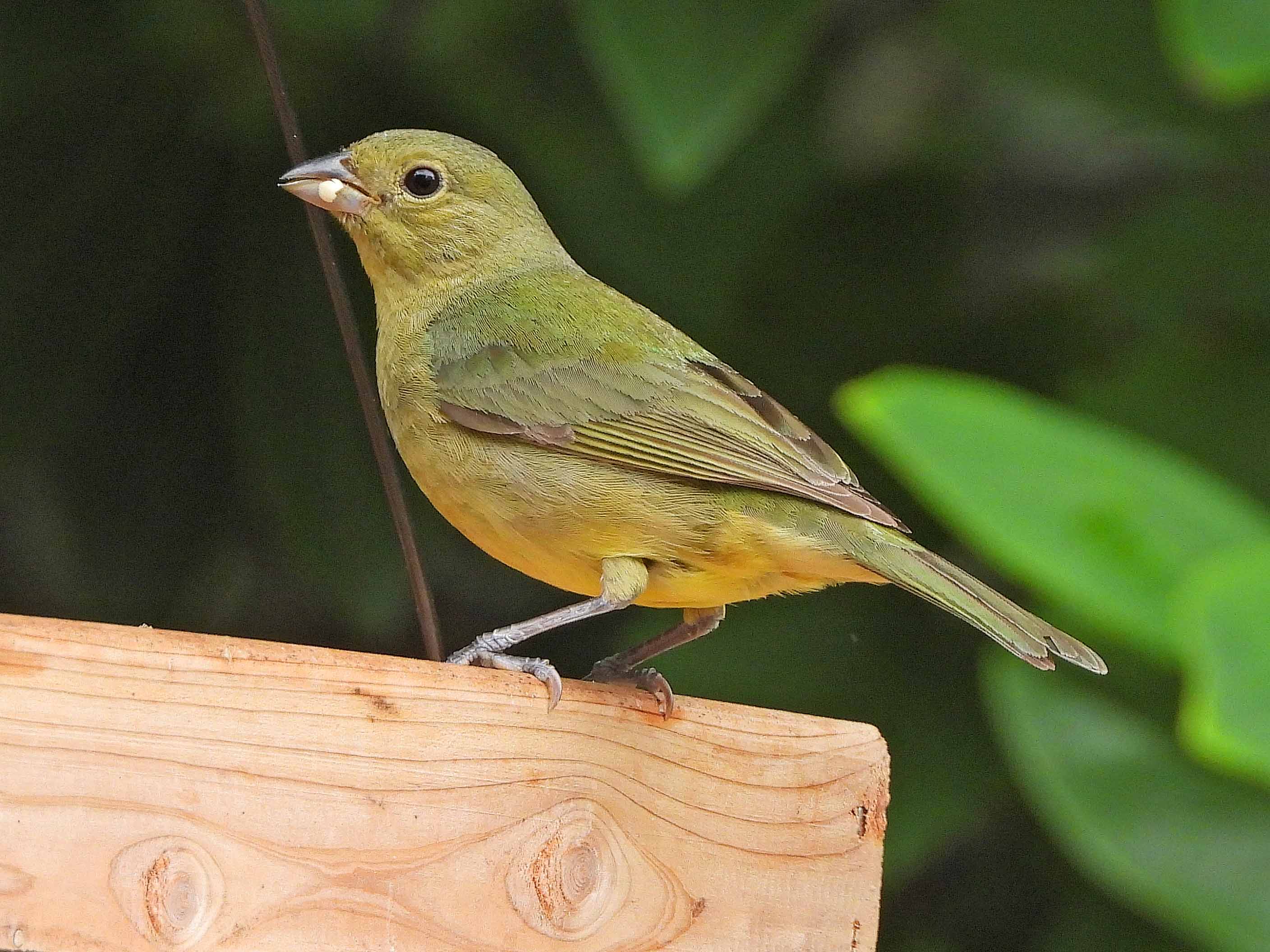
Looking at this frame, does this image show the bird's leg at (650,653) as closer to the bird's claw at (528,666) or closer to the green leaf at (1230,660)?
the bird's claw at (528,666)

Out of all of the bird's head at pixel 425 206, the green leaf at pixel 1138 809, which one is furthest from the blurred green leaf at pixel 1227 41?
the bird's head at pixel 425 206

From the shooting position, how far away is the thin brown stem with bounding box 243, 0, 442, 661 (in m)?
2.82

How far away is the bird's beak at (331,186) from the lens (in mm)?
3340

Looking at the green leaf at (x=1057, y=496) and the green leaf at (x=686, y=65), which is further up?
the green leaf at (x=686, y=65)

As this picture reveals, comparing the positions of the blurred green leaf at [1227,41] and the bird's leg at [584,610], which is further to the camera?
the blurred green leaf at [1227,41]

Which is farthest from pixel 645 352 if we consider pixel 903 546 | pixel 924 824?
pixel 924 824

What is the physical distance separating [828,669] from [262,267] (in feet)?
6.39

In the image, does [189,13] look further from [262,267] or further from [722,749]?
[722,749]

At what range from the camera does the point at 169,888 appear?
222cm

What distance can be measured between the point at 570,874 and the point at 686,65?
2.25m

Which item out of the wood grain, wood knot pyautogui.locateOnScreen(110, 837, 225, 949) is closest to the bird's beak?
the wood grain

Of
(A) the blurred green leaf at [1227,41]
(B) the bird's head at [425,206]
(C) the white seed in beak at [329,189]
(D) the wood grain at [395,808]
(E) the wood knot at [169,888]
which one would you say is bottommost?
(E) the wood knot at [169,888]

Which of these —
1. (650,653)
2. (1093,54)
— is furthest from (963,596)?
(1093,54)

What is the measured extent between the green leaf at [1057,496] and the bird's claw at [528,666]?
46.6 inches
